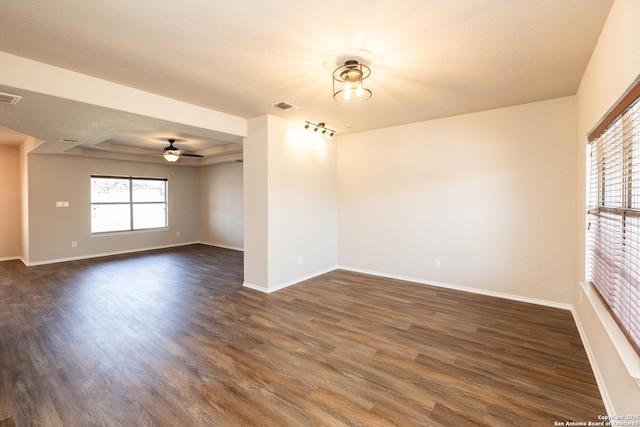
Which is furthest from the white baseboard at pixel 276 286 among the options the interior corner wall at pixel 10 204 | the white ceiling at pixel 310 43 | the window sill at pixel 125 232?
the interior corner wall at pixel 10 204

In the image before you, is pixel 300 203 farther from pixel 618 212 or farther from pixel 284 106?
pixel 618 212

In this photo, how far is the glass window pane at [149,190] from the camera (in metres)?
7.89

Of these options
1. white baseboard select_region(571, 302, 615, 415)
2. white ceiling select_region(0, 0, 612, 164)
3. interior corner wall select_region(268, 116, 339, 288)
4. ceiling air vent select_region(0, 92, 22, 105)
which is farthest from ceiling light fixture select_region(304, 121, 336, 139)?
white baseboard select_region(571, 302, 615, 415)

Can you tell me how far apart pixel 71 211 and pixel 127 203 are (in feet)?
4.05

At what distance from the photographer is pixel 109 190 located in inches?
291

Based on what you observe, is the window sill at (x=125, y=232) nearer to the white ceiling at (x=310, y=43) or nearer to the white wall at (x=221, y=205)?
the white wall at (x=221, y=205)

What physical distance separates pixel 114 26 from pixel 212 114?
1998 mm

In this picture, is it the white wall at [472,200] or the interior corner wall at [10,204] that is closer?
the white wall at [472,200]

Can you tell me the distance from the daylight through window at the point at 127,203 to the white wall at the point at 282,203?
16.7 ft

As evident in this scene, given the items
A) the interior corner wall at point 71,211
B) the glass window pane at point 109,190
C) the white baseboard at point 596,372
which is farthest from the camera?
the glass window pane at point 109,190

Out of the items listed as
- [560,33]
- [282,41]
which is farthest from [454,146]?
[282,41]

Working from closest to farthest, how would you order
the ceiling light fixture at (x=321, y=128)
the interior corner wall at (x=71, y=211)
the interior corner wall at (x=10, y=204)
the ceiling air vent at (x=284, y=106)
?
the ceiling air vent at (x=284, y=106)
the ceiling light fixture at (x=321, y=128)
the interior corner wall at (x=71, y=211)
the interior corner wall at (x=10, y=204)

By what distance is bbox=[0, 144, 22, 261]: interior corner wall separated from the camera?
6.45 meters

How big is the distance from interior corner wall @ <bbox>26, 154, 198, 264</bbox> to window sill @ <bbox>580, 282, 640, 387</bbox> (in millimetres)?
9058
